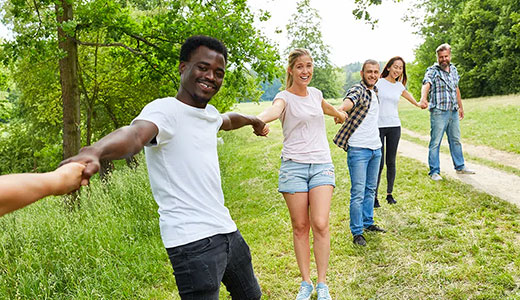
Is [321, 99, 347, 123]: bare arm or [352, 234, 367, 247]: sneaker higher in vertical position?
[321, 99, 347, 123]: bare arm

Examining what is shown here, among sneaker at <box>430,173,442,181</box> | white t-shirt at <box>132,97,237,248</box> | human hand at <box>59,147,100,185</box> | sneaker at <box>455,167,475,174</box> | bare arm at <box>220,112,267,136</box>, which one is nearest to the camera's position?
human hand at <box>59,147,100,185</box>

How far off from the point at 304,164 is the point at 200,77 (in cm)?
176

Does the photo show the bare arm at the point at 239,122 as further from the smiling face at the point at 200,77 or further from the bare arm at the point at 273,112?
the smiling face at the point at 200,77

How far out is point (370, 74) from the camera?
17.5 feet

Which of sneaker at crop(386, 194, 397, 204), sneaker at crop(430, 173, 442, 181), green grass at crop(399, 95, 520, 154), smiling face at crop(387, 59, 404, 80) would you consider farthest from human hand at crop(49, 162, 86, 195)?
green grass at crop(399, 95, 520, 154)

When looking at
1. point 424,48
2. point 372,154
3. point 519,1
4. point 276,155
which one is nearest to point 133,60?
point 276,155

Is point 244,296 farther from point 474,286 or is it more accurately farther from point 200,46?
point 474,286

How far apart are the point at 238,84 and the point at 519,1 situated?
2560 centimetres

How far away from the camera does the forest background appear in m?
8.63

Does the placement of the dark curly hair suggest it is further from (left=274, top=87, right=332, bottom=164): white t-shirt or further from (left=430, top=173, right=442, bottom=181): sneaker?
(left=430, top=173, right=442, bottom=181): sneaker

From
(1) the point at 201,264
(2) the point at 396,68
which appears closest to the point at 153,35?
(2) the point at 396,68

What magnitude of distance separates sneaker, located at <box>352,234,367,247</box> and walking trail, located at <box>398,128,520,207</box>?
2.79 m

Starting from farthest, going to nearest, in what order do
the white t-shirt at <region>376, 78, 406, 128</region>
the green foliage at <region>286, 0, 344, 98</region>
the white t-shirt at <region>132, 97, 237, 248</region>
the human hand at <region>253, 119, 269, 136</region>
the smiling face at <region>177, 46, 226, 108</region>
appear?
the green foliage at <region>286, 0, 344, 98</region>
the white t-shirt at <region>376, 78, 406, 128</region>
the human hand at <region>253, 119, 269, 136</region>
the smiling face at <region>177, 46, 226, 108</region>
the white t-shirt at <region>132, 97, 237, 248</region>

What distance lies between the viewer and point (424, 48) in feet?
129
